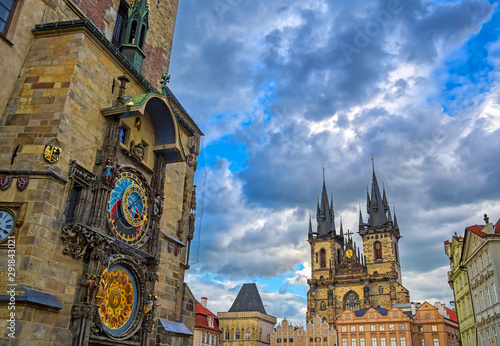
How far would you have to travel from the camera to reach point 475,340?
1070 inches

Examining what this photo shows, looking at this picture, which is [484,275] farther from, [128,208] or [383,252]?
[383,252]

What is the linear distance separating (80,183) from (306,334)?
67.2 m

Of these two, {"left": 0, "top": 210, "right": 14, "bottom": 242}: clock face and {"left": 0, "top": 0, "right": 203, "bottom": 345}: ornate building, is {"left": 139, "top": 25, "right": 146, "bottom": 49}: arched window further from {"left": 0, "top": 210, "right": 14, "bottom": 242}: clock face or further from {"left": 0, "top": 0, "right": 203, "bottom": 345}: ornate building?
{"left": 0, "top": 210, "right": 14, "bottom": 242}: clock face

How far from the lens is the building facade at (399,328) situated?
5725 centimetres

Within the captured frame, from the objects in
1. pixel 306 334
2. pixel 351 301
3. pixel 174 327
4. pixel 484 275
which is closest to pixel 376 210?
pixel 351 301

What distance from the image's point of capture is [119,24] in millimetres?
14430

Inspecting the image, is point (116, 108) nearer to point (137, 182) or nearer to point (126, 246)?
point (137, 182)

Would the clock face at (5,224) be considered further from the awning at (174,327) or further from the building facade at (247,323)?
the building facade at (247,323)

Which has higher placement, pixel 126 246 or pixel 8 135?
pixel 8 135

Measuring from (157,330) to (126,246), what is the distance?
3.34 m

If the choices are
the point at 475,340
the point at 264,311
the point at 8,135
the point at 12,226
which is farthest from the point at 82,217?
the point at 264,311

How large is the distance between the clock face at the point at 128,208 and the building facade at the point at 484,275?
19245 millimetres

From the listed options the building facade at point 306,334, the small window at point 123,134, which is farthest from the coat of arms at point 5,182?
the building facade at point 306,334

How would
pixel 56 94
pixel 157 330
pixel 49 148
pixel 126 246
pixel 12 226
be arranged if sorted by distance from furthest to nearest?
1. pixel 157 330
2. pixel 126 246
3. pixel 56 94
4. pixel 49 148
5. pixel 12 226
